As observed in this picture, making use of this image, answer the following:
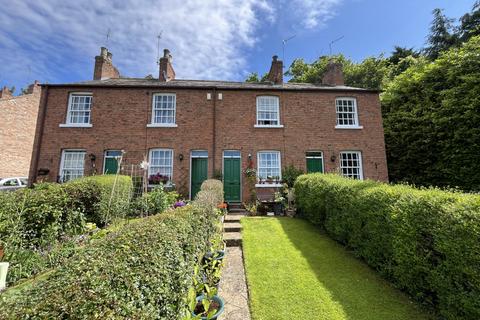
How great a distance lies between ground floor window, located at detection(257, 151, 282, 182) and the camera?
523 inches

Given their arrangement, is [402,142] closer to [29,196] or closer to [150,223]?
[150,223]

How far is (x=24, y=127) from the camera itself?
2148cm

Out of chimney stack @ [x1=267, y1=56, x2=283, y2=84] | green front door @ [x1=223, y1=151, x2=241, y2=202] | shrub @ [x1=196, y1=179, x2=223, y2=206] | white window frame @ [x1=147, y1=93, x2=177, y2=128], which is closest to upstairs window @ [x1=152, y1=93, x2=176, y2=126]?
white window frame @ [x1=147, y1=93, x2=177, y2=128]

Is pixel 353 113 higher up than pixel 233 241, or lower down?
higher up

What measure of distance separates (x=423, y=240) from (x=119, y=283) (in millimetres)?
4410

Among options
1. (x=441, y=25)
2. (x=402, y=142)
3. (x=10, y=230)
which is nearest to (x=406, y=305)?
(x=10, y=230)

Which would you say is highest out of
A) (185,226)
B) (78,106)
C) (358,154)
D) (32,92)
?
(32,92)

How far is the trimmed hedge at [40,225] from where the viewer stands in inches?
181

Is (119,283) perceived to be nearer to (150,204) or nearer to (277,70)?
(150,204)

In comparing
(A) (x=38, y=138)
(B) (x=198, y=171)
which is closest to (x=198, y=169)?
(B) (x=198, y=171)

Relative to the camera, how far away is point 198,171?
1328 centimetres

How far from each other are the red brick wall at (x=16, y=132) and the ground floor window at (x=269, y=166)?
20934 millimetres

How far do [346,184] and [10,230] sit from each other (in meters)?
7.88

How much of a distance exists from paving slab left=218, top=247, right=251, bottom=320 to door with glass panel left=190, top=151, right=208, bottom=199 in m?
7.24
